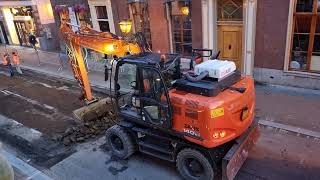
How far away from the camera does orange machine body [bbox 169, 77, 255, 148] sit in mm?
5441

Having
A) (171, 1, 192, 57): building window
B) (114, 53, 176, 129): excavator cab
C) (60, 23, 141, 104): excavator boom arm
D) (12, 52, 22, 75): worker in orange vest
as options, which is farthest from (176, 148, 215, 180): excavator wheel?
(12, 52, 22, 75): worker in orange vest

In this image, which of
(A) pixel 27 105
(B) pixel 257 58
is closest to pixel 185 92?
(B) pixel 257 58

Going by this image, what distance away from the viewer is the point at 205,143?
5688mm

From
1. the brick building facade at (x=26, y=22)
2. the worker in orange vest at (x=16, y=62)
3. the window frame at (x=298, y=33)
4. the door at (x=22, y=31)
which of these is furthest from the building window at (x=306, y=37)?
the door at (x=22, y=31)

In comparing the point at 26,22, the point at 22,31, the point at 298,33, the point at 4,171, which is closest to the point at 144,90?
the point at 4,171

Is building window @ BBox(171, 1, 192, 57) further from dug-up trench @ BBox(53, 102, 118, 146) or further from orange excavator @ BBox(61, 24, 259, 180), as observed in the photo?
orange excavator @ BBox(61, 24, 259, 180)

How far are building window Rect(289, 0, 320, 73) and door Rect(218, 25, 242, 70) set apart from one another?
6.55 feet

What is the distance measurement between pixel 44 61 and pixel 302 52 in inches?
567

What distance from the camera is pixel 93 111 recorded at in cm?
964

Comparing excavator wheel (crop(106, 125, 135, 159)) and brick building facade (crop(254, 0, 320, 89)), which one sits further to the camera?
brick building facade (crop(254, 0, 320, 89))

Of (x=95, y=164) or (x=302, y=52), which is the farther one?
(x=302, y=52)

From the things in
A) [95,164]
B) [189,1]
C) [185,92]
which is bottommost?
[95,164]

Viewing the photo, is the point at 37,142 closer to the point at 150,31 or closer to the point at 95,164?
the point at 95,164

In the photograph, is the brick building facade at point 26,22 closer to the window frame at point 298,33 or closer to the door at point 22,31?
the door at point 22,31
